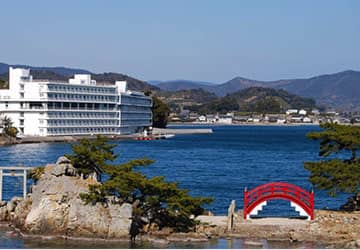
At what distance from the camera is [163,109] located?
135 m

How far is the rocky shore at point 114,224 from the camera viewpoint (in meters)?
24.4

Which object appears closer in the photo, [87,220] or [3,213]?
[87,220]

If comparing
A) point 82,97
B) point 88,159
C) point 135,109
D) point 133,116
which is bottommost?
point 88,159

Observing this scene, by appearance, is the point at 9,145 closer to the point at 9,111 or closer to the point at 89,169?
the point at 9,111

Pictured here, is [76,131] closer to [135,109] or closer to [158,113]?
[135,109]

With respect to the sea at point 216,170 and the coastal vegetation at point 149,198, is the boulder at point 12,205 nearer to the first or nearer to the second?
the sea at point 216,170

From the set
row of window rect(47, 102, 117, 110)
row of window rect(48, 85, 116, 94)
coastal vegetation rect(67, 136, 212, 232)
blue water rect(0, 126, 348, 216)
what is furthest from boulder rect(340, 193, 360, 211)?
row of window rect(47, 102, 117, 110)

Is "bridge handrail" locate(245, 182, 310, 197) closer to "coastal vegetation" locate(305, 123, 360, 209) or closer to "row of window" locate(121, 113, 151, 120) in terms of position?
"coastal vegetation" locate(305, 123, 360, 209)

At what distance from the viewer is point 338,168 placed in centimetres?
2748

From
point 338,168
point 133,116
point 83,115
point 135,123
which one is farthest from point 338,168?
point 135,123

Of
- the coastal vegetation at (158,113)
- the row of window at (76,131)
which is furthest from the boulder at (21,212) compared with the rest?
the coastal vegetation at (158,113)

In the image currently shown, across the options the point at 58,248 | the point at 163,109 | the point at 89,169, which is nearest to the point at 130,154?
the point at 89,169

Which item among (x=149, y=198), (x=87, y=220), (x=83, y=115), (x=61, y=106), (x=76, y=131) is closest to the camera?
(x=87, y=220)

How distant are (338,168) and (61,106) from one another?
236 feet
